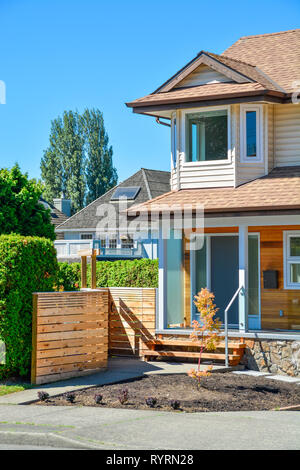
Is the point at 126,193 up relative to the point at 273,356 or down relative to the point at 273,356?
up

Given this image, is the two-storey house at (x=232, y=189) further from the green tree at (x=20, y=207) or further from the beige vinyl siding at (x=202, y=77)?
the green tree at (x=20, y=207)

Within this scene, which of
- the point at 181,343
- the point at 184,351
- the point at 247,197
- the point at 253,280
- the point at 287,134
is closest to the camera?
the point at 181,343

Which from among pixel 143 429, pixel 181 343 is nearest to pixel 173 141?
pixel 181 343

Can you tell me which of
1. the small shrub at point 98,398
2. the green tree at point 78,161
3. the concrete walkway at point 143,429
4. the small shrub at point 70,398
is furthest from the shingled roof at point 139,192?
the concrete walkway at point 143,429

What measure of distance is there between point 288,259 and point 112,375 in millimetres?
5336

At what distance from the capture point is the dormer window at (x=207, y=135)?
16797mm

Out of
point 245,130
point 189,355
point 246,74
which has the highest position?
point 246,74

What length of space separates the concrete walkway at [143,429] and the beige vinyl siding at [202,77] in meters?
9.59

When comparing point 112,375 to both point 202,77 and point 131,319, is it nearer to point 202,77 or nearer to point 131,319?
point 131,319

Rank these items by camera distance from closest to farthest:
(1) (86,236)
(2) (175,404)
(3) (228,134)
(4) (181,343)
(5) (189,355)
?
(2) (175,404), (5) (189,355), (4) (181,343), (3) (228,134), (1) (86,236)

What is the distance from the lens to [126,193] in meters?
40.7

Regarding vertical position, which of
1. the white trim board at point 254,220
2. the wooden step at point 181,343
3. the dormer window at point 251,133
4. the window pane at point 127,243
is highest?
the dormer window at point 251,133

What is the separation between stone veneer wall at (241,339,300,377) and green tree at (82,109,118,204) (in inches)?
1895
